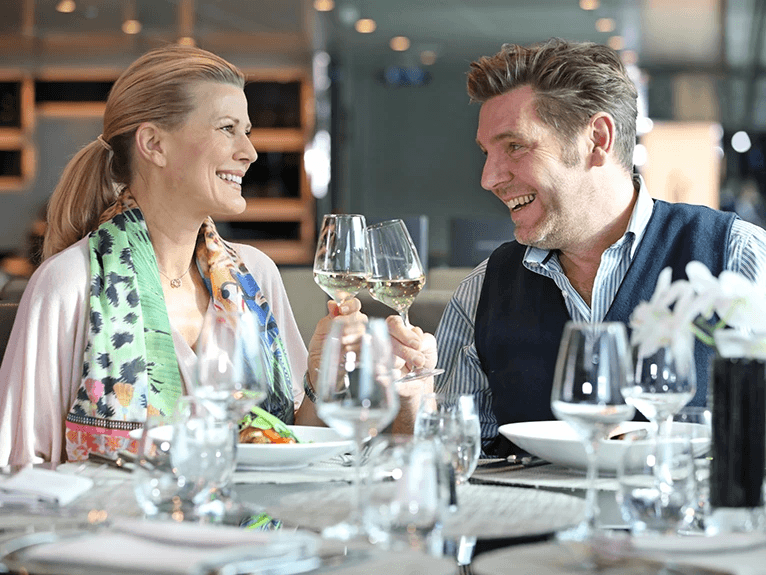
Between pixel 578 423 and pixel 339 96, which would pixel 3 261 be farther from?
pixel 578 423

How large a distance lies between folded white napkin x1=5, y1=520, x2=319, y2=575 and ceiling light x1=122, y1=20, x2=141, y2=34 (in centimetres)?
788

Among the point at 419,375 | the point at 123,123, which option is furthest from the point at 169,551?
the point at 123,123

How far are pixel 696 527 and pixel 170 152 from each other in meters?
1.49

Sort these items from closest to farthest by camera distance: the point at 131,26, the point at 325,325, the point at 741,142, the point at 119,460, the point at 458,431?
the point at 458,431 → the point at 119,460 → the point at 325,325 → the point at 131,26 → the point at 741,142

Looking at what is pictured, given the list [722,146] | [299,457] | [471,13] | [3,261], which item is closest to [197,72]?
[299,457]

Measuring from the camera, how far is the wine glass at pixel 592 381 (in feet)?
3.30

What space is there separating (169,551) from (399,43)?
824 cm

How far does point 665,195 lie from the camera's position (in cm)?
1003

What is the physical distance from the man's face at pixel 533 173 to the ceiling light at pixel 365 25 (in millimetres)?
6541

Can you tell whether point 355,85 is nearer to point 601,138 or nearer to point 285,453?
point 601,138

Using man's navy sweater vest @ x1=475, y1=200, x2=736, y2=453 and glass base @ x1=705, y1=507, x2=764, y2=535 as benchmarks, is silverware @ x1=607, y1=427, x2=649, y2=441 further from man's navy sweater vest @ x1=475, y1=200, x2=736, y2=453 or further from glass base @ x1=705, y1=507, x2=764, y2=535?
man's navy sweater vest @ x1=475, y1=200, x2=736, y2=453

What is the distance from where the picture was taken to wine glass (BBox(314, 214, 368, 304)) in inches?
64.3

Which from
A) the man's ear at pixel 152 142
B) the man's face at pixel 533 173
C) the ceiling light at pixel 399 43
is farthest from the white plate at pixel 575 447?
the ceiling light at pixel 399 43

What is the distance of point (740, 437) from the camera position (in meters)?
1.05
